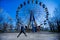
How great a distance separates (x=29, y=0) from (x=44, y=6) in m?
0.27

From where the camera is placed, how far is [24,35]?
329cm

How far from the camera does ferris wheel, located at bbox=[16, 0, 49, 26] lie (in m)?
3.32

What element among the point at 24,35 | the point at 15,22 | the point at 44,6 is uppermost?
the point at 44,6

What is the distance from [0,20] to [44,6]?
754 millimetres

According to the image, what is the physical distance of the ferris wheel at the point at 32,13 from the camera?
10.9 feet

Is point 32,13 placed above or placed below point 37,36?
above

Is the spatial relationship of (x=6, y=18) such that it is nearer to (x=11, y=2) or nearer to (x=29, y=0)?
(x=11, y=2)

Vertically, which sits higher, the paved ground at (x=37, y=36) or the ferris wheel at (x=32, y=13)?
the ferris wheel at (x=32, y=13)

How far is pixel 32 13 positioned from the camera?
334 centimetres

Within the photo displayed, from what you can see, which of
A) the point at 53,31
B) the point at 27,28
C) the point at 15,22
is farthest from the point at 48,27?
the point at 15,22

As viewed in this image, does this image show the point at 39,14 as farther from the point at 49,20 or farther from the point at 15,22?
the point at 15,22

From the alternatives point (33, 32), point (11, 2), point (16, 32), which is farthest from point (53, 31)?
point (11, 2)

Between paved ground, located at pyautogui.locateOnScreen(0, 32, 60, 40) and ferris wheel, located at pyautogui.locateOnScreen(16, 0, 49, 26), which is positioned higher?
ferris wheel, located at pyautogui.locateOnScreen(16, 0, 49, 26)

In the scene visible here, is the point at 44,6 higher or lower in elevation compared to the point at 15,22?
higher
